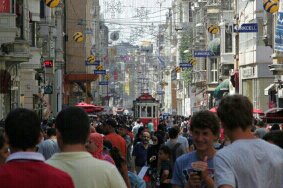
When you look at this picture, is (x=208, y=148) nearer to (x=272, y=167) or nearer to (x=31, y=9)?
(x=272, y=167)

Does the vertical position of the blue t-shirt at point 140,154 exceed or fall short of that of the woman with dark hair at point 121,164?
it falls short

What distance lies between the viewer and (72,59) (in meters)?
102

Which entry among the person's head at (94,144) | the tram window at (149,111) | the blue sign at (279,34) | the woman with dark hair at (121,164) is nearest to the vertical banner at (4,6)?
the blue sign at (279,34)

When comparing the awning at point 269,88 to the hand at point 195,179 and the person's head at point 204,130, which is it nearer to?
the person's head at point 204,130

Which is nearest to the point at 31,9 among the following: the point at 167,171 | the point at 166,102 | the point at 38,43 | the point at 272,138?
the point at 38,43

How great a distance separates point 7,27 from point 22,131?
3091cm

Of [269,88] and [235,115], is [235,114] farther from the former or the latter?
[269,88]

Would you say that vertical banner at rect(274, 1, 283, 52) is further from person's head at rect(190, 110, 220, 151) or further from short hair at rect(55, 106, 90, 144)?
short hair at rect(55, 106, 90, 144)

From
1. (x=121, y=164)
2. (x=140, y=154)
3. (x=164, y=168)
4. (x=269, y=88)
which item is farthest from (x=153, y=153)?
(x=269, y=88)

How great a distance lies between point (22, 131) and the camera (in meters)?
5.98

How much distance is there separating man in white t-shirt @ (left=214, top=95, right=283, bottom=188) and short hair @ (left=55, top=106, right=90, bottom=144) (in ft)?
2.88

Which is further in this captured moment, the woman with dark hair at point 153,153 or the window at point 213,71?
the window at point 213,71

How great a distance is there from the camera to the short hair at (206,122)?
8188 mm

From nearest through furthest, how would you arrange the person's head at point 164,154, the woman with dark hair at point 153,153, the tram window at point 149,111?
the person's head at point 164,154 → the woman with dark hair at point 153,153 → the tram window at point 149,111
